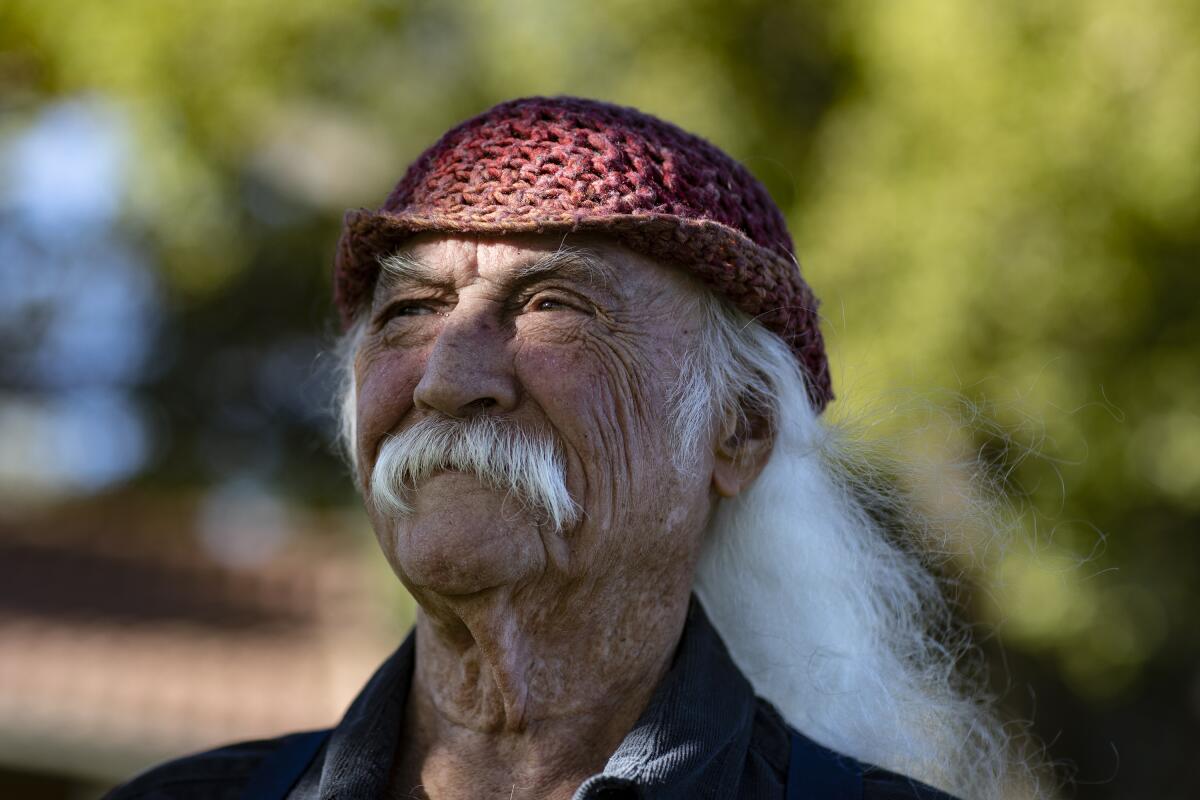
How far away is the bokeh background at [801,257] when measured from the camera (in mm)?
4887

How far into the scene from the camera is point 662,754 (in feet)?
5.90

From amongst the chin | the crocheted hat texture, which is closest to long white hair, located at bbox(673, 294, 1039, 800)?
the crocheted hat texture

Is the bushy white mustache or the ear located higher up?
the bushy white mustache

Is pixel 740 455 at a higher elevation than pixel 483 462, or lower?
lower

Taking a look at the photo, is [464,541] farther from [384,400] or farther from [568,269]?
[568,269]

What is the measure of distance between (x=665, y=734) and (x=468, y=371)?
2.05ft

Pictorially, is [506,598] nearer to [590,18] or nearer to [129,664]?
[590,18]

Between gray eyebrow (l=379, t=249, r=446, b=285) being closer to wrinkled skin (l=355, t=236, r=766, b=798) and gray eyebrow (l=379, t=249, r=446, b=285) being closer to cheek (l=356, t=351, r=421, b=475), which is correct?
wrinkled skin (l=355, t=236, r=766, b=798)

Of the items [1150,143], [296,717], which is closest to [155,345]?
[296,717]

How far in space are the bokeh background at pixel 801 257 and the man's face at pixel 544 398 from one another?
1.86 feet

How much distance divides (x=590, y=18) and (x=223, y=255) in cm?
327

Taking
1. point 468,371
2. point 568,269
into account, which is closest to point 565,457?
point 468,371

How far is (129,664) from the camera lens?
7.70 m

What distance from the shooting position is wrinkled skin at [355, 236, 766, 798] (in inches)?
72.7
